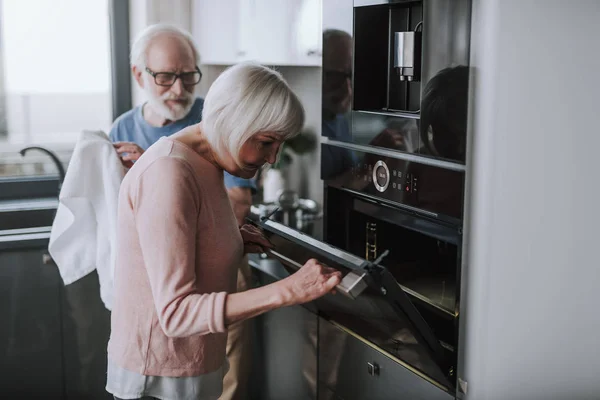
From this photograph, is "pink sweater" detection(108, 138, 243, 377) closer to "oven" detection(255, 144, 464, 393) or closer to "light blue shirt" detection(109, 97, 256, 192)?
"oven" detection(255, 144, 464, 393)

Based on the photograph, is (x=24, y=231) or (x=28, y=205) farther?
(x=28, y=205)

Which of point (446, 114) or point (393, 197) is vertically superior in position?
point (446, 114)

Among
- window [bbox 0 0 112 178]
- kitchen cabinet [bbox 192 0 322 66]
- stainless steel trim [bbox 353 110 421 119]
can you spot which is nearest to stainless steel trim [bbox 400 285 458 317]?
stainless steel trim [bbox 353 110 421 119]

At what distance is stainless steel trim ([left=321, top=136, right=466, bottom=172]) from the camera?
4.69 ft

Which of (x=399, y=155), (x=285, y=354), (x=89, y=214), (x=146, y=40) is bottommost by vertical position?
(x=285, y=354)

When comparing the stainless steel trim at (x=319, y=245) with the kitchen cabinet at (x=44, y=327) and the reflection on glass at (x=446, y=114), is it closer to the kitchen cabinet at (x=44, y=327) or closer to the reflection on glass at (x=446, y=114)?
the reflection on glass at (x=446, y=114)

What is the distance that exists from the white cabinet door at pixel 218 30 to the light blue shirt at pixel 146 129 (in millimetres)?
375

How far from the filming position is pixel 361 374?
181 centimetres

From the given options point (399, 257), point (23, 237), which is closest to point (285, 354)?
point (399, 257)

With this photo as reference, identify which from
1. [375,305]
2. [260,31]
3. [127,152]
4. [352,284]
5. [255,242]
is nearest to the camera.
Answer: [352,284]

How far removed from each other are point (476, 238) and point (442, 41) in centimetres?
38

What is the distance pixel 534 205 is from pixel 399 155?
34cm

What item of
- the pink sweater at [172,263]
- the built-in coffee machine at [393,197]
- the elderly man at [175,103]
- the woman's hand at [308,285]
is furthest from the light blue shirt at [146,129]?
the woman's hand at [308,285]

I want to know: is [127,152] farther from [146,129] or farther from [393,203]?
[393,203]
